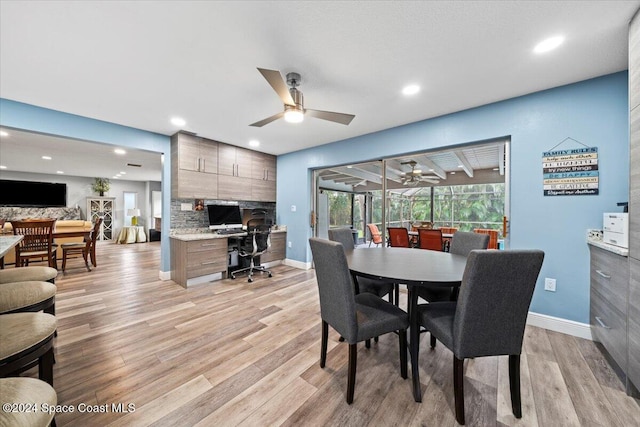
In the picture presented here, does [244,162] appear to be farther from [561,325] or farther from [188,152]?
[561,325]

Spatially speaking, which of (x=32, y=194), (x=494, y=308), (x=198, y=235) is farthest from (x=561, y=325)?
(x=32, y=194)

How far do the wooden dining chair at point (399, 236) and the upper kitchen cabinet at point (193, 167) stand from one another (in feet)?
11.0

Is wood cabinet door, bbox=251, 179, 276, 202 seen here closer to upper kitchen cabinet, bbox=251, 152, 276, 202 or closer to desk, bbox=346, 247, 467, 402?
upper kitchen cabinet, bbox=251, 152, 276, 202

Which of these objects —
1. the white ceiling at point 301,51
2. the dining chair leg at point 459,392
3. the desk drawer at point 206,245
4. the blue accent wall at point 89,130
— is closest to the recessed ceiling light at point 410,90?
the white ceiling at point 301,51

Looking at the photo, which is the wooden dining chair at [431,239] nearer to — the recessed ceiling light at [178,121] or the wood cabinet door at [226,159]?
the wood cabinet door at [226,159]

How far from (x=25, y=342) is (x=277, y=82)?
2.06m

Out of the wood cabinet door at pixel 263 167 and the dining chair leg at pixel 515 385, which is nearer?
the dining chair leg at pixel 515 385

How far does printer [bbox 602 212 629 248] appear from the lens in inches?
65.5

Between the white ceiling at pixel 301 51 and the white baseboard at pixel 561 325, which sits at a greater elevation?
the white ceiling at pixel 301 51

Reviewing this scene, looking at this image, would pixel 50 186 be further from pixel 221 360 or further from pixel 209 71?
pixel 221 360

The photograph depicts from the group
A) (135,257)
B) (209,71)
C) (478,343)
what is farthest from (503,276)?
(135,257)

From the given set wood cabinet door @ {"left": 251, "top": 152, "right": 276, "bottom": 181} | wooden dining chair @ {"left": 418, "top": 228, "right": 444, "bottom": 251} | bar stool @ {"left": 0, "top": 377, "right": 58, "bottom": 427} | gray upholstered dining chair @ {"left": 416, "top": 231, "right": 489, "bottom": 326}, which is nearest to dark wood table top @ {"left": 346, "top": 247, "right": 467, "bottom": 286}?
gray upholstered dining chair @ {"left": 416, "top": 231, "right": 489, "bottom": 326}

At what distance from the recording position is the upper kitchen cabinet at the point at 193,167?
12.5 ft

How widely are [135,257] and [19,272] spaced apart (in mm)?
4622
